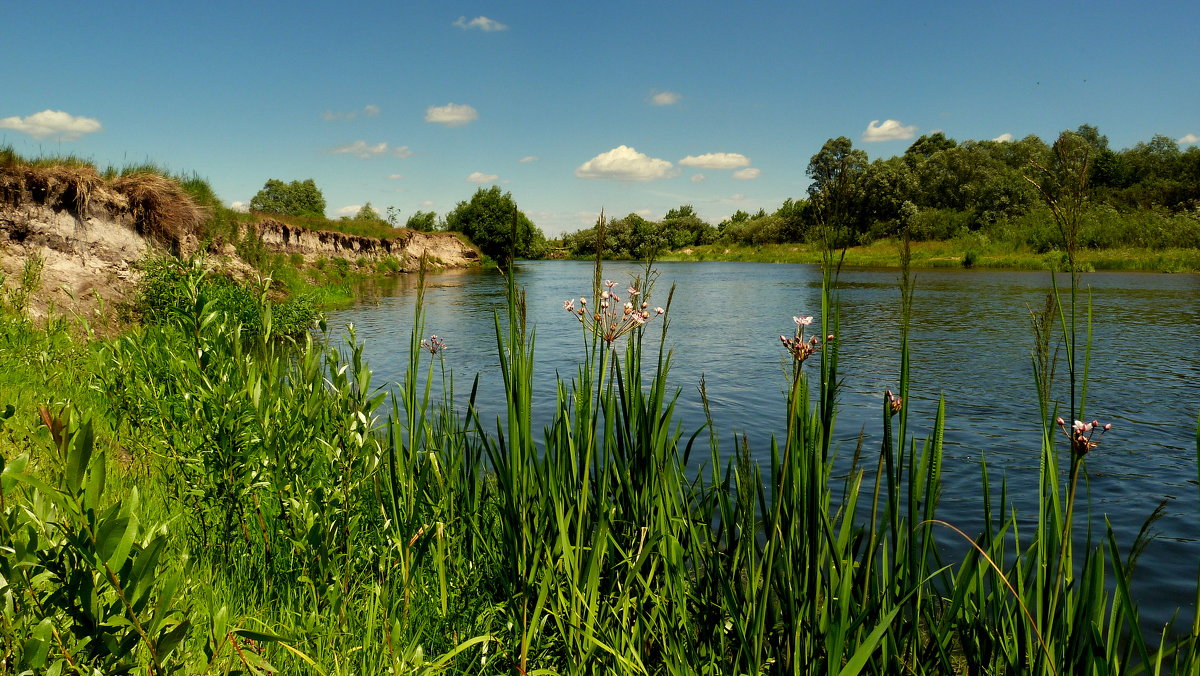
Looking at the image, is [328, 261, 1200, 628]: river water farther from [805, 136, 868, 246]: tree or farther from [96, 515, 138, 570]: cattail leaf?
[96, 515, 138, 570]: cattail leaf

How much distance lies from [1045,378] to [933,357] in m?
14.0

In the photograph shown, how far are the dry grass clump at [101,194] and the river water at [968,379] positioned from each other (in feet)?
14.6

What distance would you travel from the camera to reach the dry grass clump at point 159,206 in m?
14.9

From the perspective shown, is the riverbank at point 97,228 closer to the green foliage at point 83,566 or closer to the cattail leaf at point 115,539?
the green foliage at point 83,566

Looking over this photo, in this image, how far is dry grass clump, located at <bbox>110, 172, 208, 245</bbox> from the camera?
14.9 m

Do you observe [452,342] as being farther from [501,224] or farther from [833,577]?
[501,224]

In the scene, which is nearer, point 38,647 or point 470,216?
point 38,647

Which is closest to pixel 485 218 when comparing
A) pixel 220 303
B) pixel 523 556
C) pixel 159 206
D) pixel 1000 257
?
pixel 1000 257

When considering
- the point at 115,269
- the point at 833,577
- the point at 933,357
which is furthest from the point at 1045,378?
the point at 115,269

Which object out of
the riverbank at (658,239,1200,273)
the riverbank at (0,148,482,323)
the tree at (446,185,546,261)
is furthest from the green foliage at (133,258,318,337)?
the tree at (446,185,546,261)

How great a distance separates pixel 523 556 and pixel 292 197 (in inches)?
5463

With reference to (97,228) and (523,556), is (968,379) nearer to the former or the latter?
(523,556)

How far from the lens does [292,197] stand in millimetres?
126062

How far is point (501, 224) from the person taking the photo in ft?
240
